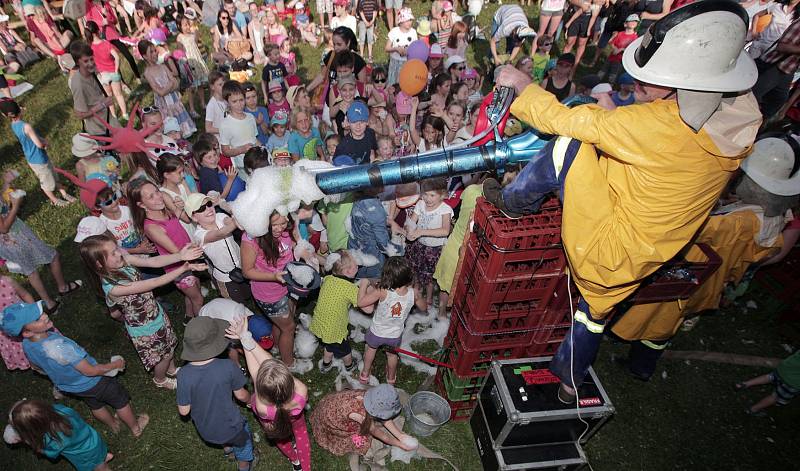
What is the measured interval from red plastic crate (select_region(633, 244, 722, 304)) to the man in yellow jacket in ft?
3.47

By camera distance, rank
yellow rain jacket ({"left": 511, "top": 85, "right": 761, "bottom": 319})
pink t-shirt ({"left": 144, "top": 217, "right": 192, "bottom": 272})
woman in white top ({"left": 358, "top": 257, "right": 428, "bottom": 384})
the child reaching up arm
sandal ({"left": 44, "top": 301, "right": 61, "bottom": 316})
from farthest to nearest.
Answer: sandal ({"left": 44, "top": 301, "right": 61, "bottom": 316}) < pink t-shirt ({"left": 144, "top": 217, "right": 192, "bottom": 272}) < woman in white top ({"left": 358, "top": 257, "right": 428, "bottom": 384}) < the child reaching up arm < yellow rain jacket ({"left": 511, "top": 85, "right": 761, "bottom": 319})

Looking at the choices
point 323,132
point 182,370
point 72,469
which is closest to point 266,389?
point 182,370

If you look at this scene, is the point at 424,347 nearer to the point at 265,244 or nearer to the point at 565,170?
the point at 265,244

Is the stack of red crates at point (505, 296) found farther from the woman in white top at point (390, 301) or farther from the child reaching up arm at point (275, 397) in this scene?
the child reaching up arm at point (275, 397)

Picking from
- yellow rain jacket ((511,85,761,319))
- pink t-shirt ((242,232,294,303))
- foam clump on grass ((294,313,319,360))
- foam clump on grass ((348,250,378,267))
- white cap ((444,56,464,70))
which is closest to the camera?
yellow rain jacket ((511,85,761,319))

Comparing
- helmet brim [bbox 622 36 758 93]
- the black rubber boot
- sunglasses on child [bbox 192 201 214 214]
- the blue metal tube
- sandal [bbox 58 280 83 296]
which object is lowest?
sandal [bbox 58 280 83 296]

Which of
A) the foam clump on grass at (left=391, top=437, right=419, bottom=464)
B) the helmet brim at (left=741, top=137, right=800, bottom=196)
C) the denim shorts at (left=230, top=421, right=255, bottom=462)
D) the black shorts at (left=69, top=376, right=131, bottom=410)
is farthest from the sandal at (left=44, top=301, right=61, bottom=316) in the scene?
the helmet brim at (left=741, top=137, right=800, bottom=196)

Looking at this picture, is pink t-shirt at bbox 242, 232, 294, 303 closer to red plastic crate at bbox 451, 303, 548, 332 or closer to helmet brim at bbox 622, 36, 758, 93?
red plastic crate at bbox 451, 303, 548, 332

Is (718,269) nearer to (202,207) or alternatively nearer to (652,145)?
(652,145)

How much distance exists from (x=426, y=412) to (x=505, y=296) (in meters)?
1.70

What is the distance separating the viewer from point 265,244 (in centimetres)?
405

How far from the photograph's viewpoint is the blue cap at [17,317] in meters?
3.26

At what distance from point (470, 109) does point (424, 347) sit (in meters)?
3.56

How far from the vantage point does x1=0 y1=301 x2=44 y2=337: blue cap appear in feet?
10.7
